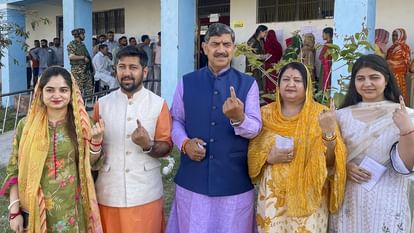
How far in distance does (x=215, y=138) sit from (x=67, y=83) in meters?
0.89

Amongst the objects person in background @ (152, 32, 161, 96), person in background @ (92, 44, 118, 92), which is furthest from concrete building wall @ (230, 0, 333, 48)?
person in background @ (92, 44, 118, 92)

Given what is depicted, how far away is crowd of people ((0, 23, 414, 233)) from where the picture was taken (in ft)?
7.93

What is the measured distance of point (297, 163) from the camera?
8.11 feet

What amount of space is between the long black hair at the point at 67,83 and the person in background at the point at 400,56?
224 inches

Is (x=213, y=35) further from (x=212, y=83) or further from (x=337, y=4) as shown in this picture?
(x=337, y=4)

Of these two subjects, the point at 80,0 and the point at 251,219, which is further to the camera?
the point at 80,0

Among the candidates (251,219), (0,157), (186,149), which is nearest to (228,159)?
(186,149)

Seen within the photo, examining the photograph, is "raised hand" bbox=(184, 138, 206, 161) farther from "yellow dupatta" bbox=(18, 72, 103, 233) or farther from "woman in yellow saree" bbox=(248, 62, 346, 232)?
"yellow dupatta" bbox=(18, 72, 103, 233)

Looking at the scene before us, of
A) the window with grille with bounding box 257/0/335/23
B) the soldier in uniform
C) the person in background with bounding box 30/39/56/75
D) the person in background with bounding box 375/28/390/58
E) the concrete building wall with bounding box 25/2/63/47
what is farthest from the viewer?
the concrete building wall with bounding box 25/2/63/47

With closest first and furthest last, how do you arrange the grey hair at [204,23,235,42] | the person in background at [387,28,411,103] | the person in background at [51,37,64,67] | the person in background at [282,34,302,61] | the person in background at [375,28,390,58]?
the grey hair at [204,23,235,42]
the person in background at [282,34,302,61]
the person in background at [387,28,411,103]
the person in background at [375,28,390,58]
the person in background at [51,37,64,67]

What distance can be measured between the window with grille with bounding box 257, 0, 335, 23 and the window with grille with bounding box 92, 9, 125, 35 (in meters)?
4.39

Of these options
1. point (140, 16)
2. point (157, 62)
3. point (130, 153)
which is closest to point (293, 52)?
point (130, 153)

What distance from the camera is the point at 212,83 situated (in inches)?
105

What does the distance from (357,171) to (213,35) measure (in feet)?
3.60
